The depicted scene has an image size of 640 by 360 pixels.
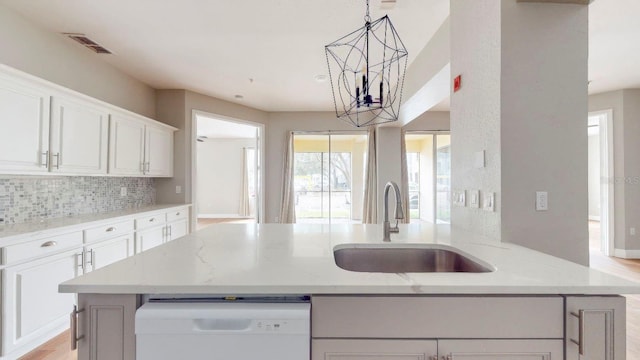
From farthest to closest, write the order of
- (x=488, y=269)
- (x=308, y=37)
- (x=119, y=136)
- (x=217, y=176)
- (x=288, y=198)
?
(x=217, y=176)
(x=288, y=198)
(x=119, y=136)
(x=308, y=37)
(x=488, y=269)

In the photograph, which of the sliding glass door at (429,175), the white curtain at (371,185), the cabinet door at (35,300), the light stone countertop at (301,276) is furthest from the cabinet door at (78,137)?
the sliding glass door at (429,175)

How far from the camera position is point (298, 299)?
0.99 m

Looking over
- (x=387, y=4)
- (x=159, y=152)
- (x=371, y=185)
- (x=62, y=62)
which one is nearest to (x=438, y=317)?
(x=387, y=4)

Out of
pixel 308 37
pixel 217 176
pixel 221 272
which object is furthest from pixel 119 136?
pixel 217 176

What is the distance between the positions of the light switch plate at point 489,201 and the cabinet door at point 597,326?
772mm

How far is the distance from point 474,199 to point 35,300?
3018 mm

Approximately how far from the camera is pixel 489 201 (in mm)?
1700

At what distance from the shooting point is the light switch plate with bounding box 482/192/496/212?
1.66m

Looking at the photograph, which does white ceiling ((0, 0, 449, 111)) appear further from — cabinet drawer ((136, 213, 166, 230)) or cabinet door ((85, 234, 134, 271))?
cabinet door ((85, 234, 134, 271))

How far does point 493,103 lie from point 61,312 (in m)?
3.36

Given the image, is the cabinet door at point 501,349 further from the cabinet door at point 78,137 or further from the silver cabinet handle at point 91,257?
the cabinet door at point 78,137

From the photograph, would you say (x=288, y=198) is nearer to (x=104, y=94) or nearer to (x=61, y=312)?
(x=104, y=94)

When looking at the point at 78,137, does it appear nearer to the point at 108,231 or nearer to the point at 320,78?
the point at 108,231

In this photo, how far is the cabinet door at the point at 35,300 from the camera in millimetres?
A: 1913
